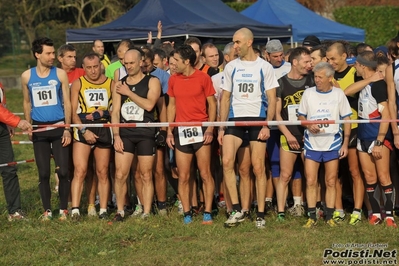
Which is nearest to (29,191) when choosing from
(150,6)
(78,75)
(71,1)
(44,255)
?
(78,75)

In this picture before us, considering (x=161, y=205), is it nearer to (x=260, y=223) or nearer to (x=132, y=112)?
(x=132, y=112)

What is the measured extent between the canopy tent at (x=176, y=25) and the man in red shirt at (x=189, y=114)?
841 centimetres

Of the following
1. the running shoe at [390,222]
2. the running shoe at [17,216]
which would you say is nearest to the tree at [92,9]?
the running shoe at [17,216]

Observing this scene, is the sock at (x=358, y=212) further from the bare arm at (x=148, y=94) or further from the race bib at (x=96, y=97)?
the race bib at (x=96, y=97)

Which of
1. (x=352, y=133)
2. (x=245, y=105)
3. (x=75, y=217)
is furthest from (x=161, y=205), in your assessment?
(x=352, y=133)

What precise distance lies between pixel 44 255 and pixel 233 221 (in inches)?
83.8

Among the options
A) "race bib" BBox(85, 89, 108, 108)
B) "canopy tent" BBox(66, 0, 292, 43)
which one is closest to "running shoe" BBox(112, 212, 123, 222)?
"race bib" BBox(85, 89, 108, 108)

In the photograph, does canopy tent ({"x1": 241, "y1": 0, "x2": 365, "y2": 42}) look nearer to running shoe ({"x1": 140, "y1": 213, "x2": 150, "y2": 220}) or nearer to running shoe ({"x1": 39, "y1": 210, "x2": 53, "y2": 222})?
running shoe ({"x1": 140, "y1": 213, "x2": 150, "y2": 220})

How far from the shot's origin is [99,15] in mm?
34406

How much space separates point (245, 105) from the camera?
28.7 feet

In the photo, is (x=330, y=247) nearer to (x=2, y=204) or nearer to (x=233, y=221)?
(x=233, y=221)

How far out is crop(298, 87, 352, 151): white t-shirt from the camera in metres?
8.54

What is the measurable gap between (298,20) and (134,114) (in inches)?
604

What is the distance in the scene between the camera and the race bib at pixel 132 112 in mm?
9133
